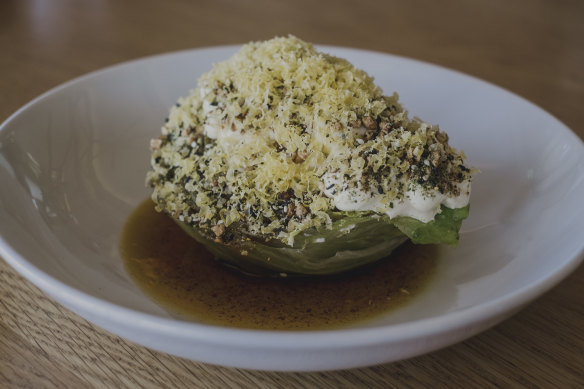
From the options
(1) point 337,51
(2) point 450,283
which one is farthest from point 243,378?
(1) point 337,51

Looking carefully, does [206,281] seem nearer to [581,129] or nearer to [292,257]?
[292,257]

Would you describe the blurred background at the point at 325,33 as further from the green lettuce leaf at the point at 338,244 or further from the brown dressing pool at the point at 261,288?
the green lettuce leaf at the point at 338,244

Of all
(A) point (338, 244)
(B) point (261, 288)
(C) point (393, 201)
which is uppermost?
(C) point (393, 201)

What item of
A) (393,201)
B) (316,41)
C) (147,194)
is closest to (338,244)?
(393,201)

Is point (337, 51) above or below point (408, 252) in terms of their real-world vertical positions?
above

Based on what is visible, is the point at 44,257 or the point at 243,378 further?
the point at 44,257

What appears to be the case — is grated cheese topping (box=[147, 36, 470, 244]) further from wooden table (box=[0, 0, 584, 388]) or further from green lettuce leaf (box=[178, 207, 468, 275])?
wooden table (box=[0, 0, 584, 388])

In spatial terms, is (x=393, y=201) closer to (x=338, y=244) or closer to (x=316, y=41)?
(x=338, y=244)
